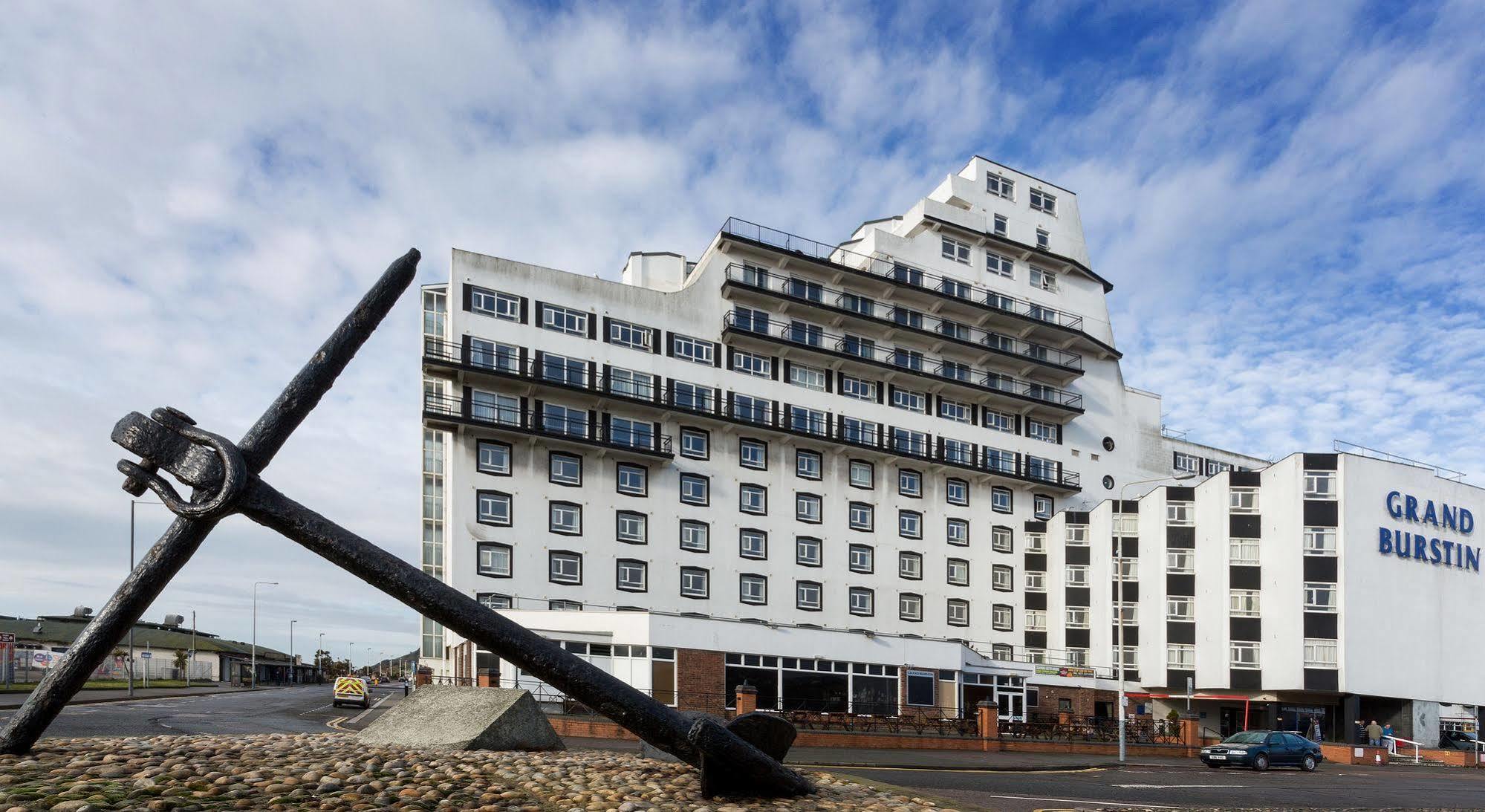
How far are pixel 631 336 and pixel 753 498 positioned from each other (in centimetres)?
1031

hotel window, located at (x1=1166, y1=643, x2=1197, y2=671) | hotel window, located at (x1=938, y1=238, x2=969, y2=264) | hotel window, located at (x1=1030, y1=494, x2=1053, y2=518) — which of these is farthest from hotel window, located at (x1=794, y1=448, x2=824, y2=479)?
hotel window, located at (x1=1166, y1=643, x2=1197, y2=671)

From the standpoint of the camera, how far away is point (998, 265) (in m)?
63.9

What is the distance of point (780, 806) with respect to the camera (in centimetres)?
955

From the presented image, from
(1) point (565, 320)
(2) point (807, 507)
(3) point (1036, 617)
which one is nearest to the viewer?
(1) point (565, 320)

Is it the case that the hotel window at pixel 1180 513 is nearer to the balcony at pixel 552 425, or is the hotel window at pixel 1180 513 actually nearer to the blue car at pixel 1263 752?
the blue car at pixel 1263 752

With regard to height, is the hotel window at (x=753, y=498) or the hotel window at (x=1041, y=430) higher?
the hotel window at (x=1041, y=430)

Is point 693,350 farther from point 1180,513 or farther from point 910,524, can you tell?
point 1180,513

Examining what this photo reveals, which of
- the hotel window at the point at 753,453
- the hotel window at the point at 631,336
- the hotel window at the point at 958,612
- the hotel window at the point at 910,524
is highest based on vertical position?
the hotel window at the point at 631,336

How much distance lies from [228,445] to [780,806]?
5562 millimetres

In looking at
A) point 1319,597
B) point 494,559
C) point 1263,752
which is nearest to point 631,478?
point 494,559

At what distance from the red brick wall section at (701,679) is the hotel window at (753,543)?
32.5 feet

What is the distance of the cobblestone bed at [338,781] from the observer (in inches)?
295

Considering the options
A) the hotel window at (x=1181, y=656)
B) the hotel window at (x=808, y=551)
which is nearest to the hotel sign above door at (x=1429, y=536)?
the hotel window at (x=1181, y=656)

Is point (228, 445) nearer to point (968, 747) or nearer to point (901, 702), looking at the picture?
point (968, 747)
